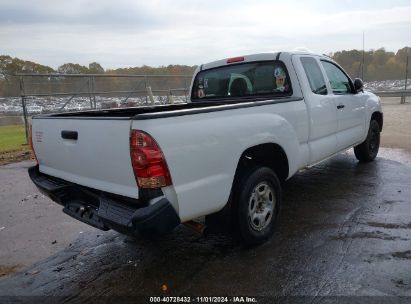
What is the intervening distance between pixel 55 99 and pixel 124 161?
10.4m

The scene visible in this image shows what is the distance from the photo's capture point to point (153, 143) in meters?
2.68

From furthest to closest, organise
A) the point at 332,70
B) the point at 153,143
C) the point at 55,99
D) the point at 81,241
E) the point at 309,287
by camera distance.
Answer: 1. the point at 55,99
2. the point at 332,70
3. the point at 81,241
4. the point at 309,287
5. the point at 153,143

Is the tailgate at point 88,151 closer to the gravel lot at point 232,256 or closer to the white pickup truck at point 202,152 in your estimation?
the white pickup truck at point 202,152

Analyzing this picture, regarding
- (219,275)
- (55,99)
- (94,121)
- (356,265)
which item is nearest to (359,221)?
(356,265)

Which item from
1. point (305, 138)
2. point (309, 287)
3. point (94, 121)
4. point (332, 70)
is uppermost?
point (332, 70)

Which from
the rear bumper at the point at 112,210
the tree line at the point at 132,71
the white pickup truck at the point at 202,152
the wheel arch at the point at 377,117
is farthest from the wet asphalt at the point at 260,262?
the tree line at the point at 132,71

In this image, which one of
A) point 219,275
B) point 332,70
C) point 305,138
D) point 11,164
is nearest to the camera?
point 219,275

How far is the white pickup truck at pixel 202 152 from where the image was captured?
2.77m

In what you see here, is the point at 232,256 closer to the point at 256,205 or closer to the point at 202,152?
the point at 256,205

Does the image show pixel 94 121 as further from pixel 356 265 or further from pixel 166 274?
pixel 356 265

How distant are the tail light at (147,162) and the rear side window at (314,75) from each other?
2.79 meters

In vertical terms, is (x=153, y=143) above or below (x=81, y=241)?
above

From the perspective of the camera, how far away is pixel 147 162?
2695mm

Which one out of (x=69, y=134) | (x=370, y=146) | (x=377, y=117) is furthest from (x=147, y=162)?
(x=377, y=117)
